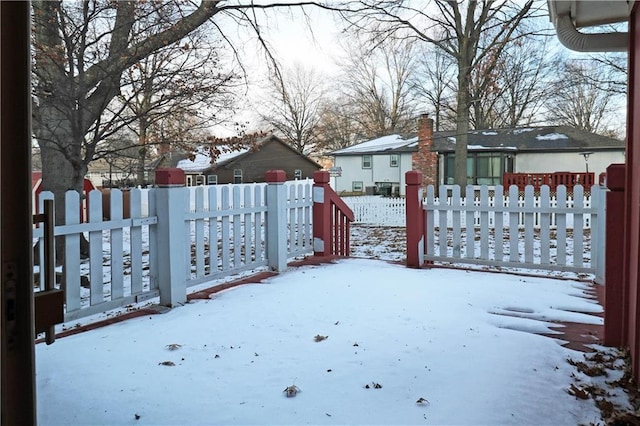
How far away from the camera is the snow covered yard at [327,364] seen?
2461 mm

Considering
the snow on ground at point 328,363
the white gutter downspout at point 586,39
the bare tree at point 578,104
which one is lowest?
the snow on ground at point 328,363

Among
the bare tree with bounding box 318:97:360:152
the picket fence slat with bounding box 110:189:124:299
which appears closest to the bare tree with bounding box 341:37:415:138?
the bare tree with bounding box 318:97:360:152

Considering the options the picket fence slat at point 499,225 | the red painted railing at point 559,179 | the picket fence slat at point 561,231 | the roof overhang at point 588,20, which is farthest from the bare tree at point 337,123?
the roof overhang at point 588,20

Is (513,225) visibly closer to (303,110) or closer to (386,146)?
(386,146)

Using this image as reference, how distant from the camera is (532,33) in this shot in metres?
18.4

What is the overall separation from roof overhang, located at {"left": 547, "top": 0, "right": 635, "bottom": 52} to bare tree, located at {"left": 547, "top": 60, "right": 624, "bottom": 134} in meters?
24.6

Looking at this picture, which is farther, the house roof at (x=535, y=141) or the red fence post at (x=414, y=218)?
the house roof at (x=535, y=141)

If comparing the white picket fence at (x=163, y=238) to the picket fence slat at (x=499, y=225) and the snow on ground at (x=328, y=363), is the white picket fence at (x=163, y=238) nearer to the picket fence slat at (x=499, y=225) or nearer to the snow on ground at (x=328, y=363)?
the snow on ground at (x=328, y=363)

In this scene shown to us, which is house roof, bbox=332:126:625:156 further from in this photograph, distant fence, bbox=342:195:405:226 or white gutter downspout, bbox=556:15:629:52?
white gutter downspout, bbox=556:15:629:52

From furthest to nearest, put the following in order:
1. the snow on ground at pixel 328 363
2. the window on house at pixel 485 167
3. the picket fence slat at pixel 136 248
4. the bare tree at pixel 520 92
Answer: the bare tree at pixel 520 92
the window on house at pixel 485 167
the picket fence slat at pixel 136 248
the snow on ground at pixel 328 363

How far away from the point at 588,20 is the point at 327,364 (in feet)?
12.1

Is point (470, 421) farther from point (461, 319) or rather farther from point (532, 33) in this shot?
point (532, 33)

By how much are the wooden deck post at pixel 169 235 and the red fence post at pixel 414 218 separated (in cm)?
299

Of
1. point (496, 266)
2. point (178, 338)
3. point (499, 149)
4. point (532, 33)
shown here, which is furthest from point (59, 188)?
point (499, 149)
